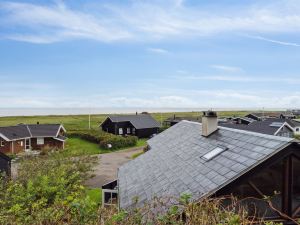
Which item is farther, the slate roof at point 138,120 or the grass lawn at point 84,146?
the slate roof at point 138,120

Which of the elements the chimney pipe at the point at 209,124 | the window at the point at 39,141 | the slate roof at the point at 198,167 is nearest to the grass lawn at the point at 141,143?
the window at the point at 39,141

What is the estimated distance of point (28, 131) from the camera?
2146 inches

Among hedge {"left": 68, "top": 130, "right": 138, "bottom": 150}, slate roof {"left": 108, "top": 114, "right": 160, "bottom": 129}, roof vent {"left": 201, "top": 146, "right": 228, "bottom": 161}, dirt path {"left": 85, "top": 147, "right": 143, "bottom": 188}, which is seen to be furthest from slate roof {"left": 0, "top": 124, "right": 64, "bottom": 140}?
roof vent {"left": 201, "top": 146, "right": 228, "bottom": 161}

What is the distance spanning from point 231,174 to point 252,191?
1.14 meters

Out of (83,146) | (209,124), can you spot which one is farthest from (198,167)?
(83,146)

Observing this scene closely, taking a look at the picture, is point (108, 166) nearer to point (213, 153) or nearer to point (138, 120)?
point (213, 153)

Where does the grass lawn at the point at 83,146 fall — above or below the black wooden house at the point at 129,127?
below

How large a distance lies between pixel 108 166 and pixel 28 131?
807 inches

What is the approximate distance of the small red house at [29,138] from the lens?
166 ft

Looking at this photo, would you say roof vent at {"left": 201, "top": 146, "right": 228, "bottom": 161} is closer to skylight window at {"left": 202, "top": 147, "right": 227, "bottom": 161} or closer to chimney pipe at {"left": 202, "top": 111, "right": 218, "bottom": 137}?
skylight window at {"left": 202, "top": 147, "right": 227, "bottom": 161}

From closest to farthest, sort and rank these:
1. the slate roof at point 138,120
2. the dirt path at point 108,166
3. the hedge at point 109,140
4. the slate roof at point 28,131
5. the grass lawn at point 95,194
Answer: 1. the grass lawn at point 95,194
2. the dirt path at point 108,166
3. the slate roof at point 28,131
4. the hedge at point 109,140
5. the slate roof at point 138,120

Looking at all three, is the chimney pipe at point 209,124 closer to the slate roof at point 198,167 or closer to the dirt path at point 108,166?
the slate roof at point 198,167

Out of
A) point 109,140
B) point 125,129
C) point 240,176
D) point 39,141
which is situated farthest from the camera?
point 125,129

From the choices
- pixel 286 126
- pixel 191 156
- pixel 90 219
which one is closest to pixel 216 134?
pixel 191 156
